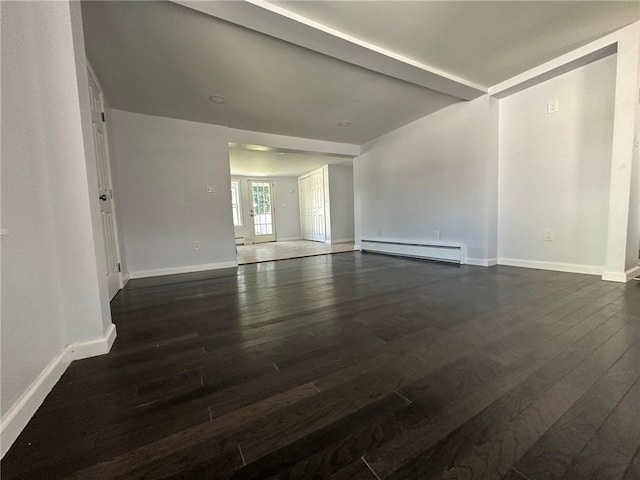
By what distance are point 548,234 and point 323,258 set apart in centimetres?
308

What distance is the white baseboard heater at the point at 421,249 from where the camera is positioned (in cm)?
363

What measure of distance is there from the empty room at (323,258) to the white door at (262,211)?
4.12 m

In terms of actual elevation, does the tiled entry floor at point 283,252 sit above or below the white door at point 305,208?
below

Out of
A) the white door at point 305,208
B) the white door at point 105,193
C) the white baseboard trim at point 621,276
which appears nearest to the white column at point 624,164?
the white baseboard trim at point 621,276

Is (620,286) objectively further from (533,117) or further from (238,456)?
(238,456)

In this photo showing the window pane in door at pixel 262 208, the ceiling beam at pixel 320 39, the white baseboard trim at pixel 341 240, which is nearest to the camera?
the ceiling beam at pixel 320 39

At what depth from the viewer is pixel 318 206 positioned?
7.68 meters

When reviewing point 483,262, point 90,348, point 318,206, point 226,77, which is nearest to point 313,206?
point 318,206

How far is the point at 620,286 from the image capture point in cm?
227

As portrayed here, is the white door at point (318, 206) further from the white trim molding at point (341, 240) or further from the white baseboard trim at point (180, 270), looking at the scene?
the white baseboard trim at point (180, 270)

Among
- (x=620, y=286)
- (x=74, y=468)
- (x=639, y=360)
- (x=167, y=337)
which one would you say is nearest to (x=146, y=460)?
(x=74, y=468)

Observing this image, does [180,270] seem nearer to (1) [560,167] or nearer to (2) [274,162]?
(2) [274,162]

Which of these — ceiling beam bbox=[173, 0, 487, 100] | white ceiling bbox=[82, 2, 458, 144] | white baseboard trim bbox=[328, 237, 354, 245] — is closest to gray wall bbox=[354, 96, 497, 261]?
white ceiling bbox=[82, 2, 458, 144]

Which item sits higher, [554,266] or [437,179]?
[437,179]
